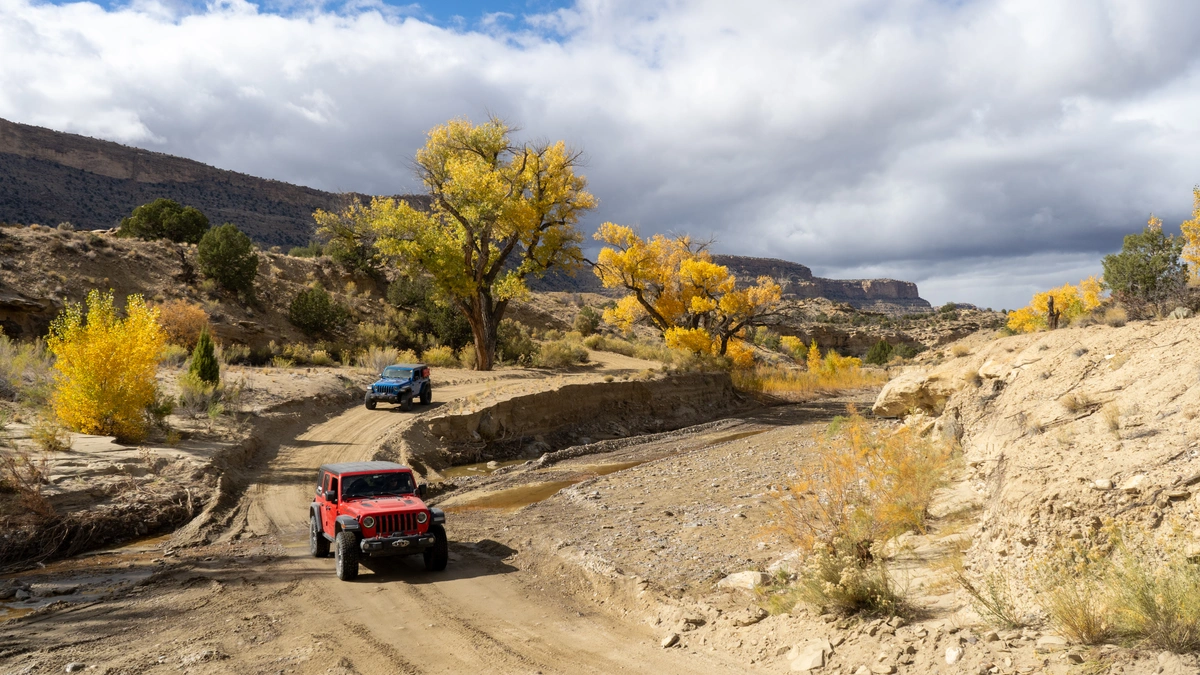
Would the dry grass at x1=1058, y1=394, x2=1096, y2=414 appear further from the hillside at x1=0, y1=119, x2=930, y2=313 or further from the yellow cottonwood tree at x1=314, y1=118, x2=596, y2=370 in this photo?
the hillside at x1=0, y1=119, x2=930, y2=313

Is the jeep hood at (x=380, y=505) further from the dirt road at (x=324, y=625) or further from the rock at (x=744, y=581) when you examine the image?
the rock at (x=744, y=581)

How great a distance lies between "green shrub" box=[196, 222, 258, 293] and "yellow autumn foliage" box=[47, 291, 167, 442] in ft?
95.3

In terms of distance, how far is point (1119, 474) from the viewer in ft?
23.2

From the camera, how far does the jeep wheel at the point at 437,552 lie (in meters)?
11.3

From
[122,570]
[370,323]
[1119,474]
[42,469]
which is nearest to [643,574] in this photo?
[1119,474]

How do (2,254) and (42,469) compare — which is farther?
(2,254)

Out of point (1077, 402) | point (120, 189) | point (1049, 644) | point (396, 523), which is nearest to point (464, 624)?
point (396, 523)

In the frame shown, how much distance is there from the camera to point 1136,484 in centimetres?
676

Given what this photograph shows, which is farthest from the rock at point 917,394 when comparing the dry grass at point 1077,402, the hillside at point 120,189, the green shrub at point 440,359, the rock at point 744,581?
the hillside at point 120,189

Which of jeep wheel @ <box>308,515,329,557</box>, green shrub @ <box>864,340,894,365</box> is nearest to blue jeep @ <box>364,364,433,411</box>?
jeep wheel @ <box>308,515,329,557</box>

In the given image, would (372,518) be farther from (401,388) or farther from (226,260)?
(226,260)

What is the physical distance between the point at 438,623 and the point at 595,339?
46396mm

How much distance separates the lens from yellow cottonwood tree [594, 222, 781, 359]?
136 feet

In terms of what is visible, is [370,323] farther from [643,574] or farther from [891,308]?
[891,308]
